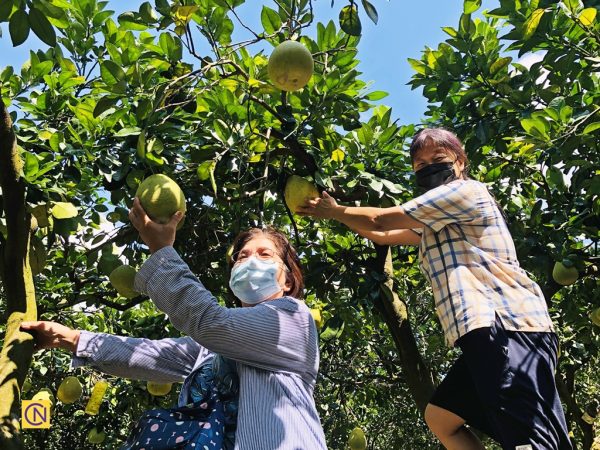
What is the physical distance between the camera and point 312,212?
269 cm

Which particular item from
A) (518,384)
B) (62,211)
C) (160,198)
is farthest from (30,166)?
(518,384)

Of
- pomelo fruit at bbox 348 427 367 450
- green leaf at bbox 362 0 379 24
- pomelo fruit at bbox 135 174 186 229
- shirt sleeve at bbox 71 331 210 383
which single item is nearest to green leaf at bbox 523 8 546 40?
green leaf at bbox 362 0 379 24

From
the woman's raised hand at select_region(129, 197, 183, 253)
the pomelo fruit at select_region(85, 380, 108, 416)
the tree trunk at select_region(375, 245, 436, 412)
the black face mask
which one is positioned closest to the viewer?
the woman's raised hand at select_region(129, 197, 183, 253)

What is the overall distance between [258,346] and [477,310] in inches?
35.1

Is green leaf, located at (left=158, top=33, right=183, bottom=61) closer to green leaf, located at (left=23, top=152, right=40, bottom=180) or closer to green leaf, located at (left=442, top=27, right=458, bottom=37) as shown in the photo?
green leaf, located at (left=23, top=152, right=40, bottom=180)

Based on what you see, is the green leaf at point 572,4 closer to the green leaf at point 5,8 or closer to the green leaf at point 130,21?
the green leaf at point 130,21

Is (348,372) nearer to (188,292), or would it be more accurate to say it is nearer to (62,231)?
(62,231)

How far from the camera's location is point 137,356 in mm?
1729

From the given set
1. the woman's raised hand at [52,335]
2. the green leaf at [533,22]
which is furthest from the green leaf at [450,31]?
the woman's raised hand at [52,335]

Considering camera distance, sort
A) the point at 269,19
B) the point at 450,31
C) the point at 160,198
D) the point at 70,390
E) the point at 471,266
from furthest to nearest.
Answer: the point at 70,390 → the point at 450,31 → the point at 269,19 → the point at 471,266 → the point at 160,198

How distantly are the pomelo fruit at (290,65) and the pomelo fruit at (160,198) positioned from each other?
0.66 m

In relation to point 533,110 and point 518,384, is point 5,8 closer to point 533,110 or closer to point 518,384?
point 518,384

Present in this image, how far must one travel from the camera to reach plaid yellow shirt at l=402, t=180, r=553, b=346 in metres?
2.11

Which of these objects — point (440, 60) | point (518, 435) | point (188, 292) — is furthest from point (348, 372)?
point (188, 292)
